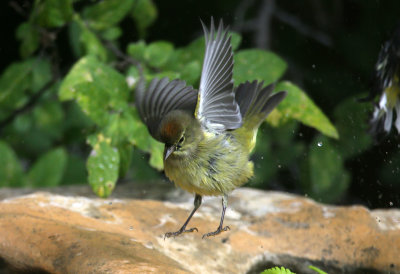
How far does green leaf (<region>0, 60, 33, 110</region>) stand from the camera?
12.5ft

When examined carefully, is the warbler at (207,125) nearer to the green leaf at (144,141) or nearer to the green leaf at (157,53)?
the green leaf at (144,141)

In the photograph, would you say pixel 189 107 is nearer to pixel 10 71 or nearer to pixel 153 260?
pixel 153 260

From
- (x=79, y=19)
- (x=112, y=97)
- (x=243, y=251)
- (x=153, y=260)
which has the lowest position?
(x=243, y=251)

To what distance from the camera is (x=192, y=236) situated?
2613mm

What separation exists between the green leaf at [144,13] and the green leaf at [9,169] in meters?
1.23

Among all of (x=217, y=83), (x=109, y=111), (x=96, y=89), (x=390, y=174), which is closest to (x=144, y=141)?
(x=109, y=111)

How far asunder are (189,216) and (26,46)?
6.00ft

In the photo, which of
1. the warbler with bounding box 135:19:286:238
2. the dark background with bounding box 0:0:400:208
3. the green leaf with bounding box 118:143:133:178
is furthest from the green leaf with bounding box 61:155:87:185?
the warbler with bounding box 135:19:286:238

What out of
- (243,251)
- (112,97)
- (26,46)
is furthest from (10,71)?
(243,251)

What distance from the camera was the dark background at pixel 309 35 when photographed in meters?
4.21

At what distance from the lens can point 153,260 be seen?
2123 millimetres

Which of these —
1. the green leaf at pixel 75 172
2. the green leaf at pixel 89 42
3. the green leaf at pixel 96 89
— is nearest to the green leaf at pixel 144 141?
the green leaf at pixel 96 89

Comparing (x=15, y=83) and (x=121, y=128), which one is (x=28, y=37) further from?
(x=121, y=128)

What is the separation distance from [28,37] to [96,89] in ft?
3.27
